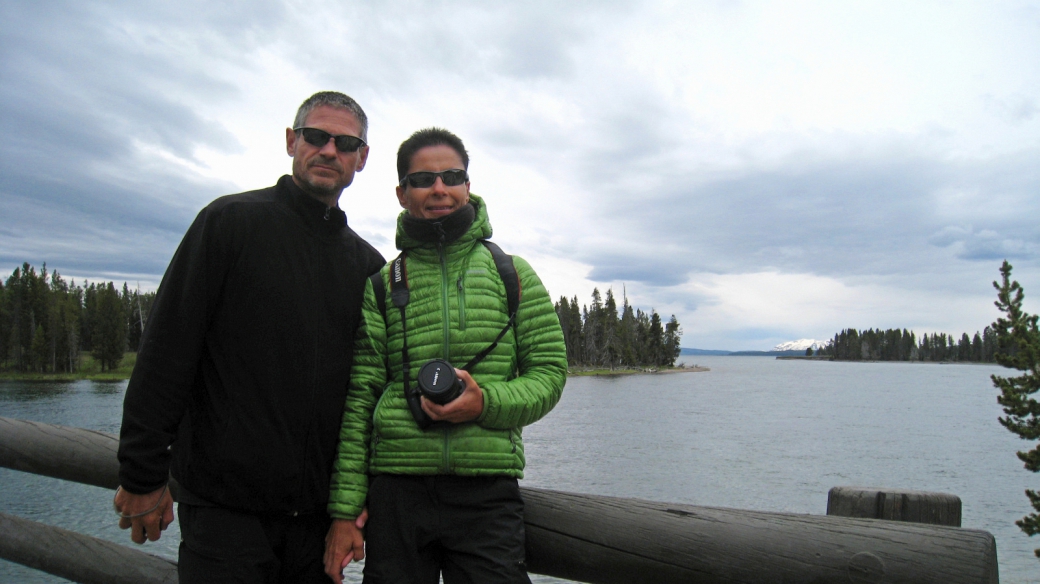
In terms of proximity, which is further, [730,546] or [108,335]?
[108,335]

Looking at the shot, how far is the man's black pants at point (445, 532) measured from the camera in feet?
7.17

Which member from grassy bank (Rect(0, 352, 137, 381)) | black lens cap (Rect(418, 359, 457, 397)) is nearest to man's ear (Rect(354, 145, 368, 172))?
black lens cap (Rect(418, 359, 457, 397))

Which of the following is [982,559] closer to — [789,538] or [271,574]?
[789,538]

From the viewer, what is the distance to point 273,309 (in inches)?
94.2

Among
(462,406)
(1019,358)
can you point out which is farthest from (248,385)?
(1019,358)

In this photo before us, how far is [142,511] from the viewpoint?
2.19m

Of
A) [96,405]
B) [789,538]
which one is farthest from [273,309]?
[96,405]

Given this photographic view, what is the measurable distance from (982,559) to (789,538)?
53 centimetres

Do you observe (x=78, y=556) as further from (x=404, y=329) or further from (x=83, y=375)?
(x=83, y=375)

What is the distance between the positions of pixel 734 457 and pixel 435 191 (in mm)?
30372

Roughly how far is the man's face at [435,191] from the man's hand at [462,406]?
2.33ft

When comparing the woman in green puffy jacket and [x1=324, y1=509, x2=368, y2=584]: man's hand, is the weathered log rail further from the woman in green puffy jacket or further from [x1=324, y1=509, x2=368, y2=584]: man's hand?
[x1=324, y1=509, x2=368, y2=584]: man's hand

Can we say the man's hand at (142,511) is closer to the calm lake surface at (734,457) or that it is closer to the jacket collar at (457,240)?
the jacket collar at (457,240)

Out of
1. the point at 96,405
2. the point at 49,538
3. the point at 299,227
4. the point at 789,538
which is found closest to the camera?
the point at 789,538
